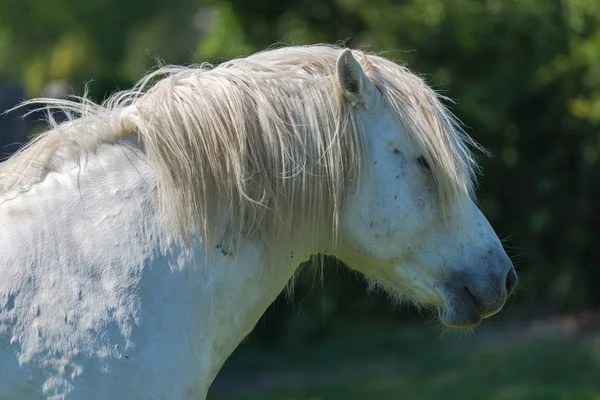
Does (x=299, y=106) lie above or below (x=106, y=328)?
above

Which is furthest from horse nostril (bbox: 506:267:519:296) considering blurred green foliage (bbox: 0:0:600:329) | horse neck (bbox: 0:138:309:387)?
blurred green foliage (bbox: 0:0:600:329)

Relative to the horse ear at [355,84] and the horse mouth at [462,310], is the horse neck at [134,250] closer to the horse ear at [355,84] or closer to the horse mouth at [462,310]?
the horse ear at [355,84]

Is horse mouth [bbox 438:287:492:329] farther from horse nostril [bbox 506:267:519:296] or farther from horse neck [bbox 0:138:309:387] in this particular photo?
horse neck [bbox 0:138:309:387]

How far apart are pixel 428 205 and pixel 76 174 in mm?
950

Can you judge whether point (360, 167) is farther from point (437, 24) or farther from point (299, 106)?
point (437, 24)

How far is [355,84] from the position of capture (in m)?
2.27

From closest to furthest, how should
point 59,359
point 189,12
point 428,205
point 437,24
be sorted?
1. point 59,359
2. point 428,205
3. point 437,24
4. point 189,12

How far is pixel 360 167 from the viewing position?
2.28 metres

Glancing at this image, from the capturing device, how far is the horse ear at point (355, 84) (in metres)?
2.22

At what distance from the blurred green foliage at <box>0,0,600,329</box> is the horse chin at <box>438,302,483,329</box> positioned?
18.9 feet

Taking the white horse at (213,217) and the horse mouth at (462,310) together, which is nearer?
the white horse at (213,217)

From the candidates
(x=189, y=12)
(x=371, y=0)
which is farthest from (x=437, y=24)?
(x=189, y=12)

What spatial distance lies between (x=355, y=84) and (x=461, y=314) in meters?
0.74

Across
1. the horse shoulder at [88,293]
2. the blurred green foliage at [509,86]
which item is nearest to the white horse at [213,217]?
the horse shoulder at [88,293]
